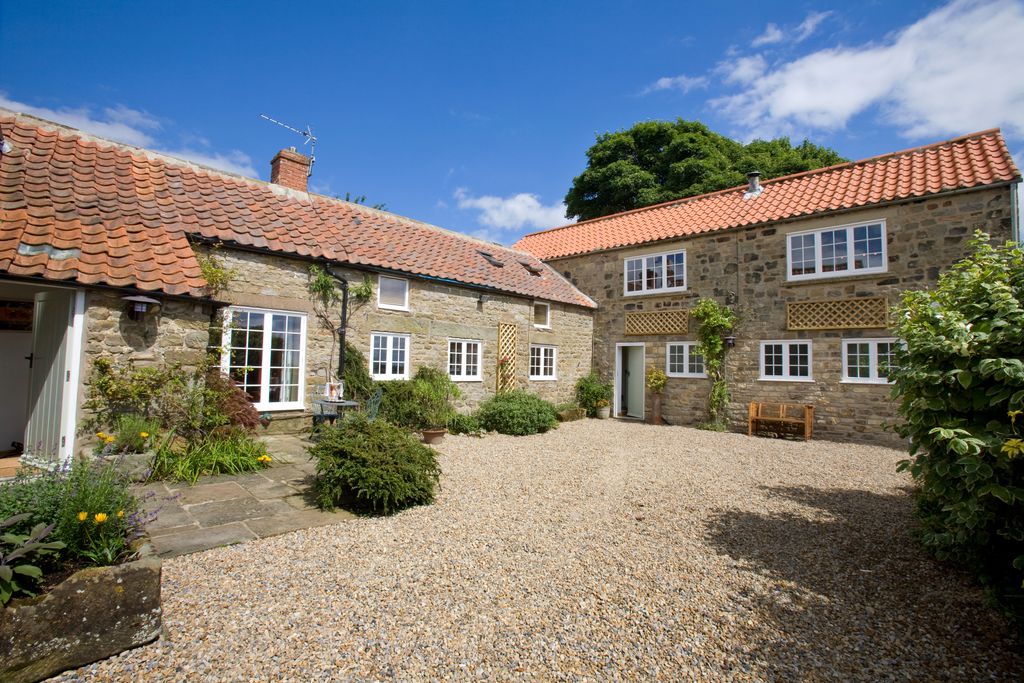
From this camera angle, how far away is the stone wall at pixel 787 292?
11.0m

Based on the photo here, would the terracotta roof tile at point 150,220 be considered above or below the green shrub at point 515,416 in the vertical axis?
Result: above

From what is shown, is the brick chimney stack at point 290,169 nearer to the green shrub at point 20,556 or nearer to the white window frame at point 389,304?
the white window frame at point 389,304

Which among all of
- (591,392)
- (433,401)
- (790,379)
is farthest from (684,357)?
(433,401)

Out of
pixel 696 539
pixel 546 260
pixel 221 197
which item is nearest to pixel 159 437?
pixel 221 197

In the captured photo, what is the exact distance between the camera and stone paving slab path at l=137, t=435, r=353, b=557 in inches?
179

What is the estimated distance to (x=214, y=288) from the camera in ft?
27.9

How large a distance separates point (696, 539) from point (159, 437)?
7108mm

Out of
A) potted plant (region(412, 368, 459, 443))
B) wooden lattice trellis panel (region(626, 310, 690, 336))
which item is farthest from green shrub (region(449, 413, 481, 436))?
wooden lattice trellis panel (region(626, 310, 690, 336))

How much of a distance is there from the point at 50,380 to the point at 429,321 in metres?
7.11

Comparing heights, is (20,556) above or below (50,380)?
below

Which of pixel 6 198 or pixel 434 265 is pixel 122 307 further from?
pixel 434 265

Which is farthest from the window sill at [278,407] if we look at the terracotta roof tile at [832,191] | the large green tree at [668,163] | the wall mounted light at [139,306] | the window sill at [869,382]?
the large green tree at [668,163]

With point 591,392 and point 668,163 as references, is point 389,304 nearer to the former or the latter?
point 591,392

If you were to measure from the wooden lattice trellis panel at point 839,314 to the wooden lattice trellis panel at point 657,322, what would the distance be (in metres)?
2.90
